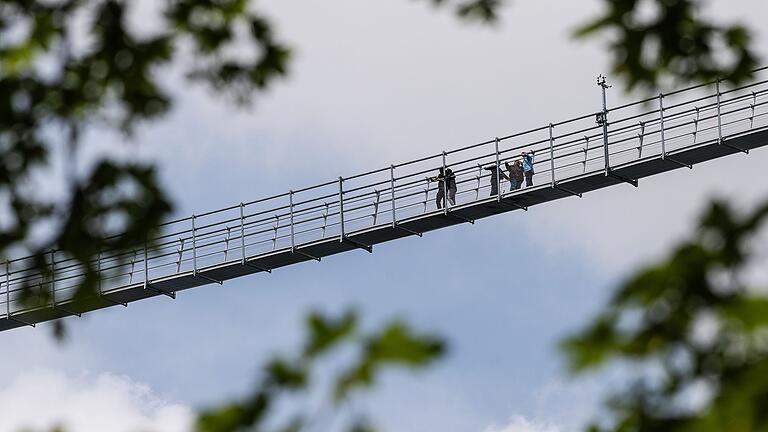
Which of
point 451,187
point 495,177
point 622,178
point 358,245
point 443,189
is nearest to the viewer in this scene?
point 622,178

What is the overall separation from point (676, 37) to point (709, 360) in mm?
2628

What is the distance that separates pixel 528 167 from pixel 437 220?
6.69 feet

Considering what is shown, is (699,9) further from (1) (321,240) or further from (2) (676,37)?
(1) (321,240)

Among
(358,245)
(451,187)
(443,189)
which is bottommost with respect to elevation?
(358,245)

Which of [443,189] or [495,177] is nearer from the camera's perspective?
[495,177]

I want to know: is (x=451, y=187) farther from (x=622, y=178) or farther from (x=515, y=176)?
(x=622, y=178)

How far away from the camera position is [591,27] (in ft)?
13.3

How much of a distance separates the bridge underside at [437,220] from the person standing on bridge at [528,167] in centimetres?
29

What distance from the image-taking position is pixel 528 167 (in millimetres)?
28484

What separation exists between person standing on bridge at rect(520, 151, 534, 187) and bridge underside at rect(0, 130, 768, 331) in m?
0.29

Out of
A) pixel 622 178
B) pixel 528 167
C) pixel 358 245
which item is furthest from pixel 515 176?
pixel 358 245

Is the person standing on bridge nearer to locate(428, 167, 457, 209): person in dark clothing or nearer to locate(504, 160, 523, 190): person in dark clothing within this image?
locate(504, 160, 523, 190): person in dark clothing

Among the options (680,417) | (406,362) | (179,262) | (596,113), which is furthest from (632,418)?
(179,262)

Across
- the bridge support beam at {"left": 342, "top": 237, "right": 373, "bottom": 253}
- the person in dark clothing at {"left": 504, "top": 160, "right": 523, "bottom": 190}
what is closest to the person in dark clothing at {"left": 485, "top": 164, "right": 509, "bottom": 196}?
the person in dark clothing at {"left": 504, "top": 160, "right": 523, "bottom": 190}
